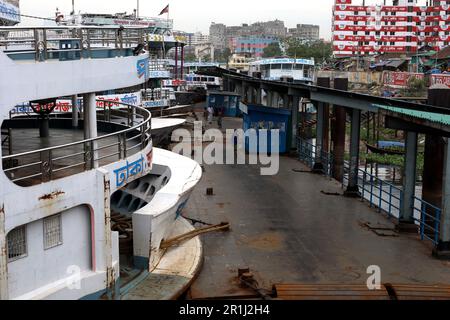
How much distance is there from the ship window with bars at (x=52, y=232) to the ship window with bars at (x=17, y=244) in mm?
356

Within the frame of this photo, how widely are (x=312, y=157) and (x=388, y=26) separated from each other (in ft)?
248

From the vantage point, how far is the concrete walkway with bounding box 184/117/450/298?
10.5 meters

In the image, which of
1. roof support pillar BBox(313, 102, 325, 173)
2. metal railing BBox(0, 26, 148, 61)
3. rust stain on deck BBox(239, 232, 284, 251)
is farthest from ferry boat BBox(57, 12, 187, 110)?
rust stain on deck BBox(239, 232, 284, 251)

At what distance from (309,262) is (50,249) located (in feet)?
17.2

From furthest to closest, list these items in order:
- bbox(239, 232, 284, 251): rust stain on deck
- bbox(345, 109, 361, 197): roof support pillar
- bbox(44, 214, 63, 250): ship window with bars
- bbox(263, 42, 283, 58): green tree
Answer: bbox(263, 42, 283, 58): green tree < bbox(345, 109, 361, 197): roof support pillar < bbox(239, 232, 284, 251): rust stain on deck < bbox(44, 214, 63, 250): ship window with bars

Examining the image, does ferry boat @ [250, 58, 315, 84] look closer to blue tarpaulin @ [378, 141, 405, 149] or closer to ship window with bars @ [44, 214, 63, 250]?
blue tarpaulin @ [378, 141, 405, 149]

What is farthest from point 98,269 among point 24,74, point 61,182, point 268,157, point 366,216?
point 268,157

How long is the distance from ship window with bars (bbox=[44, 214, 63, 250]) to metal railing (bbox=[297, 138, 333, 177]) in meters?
13.8

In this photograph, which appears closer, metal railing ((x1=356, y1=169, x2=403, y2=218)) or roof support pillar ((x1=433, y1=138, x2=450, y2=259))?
roof support pillar ((x1=433, y1=138, x2=450, y2=259))

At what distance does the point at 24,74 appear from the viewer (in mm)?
7809

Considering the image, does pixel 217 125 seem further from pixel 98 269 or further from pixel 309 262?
pixel 98 269

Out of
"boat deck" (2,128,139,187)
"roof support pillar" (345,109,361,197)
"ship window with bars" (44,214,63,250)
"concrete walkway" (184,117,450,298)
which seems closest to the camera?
"ship window with bars" (44,214,63,250)

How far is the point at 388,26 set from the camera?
3578 inches

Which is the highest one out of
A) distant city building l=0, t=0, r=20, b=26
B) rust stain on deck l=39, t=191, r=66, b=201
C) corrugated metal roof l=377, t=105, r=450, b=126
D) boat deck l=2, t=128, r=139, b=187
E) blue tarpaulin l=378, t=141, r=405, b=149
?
distant city building l=0, t=0, r=20, b=26
